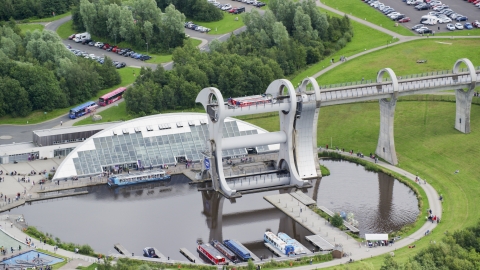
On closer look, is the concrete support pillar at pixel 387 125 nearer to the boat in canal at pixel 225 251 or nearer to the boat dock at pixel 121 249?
the boat in canal at pixel 225 251

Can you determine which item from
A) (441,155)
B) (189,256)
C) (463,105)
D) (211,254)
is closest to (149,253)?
(189,256)

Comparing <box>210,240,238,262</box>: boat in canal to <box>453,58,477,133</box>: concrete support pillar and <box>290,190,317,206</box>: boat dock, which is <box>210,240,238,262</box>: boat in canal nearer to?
<box>290,190,317,206</box>: boat dock

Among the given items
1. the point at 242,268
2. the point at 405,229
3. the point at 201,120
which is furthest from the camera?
the point at 201,120

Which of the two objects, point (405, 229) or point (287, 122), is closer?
point (405, 229)

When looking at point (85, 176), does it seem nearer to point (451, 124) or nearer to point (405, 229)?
point (405, 229)

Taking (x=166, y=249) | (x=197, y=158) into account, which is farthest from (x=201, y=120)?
A: (x=166, y=249)

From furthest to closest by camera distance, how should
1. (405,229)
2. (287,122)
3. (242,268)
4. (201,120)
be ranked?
(201,120) → (287,122) → (405,229) → (242,268)
